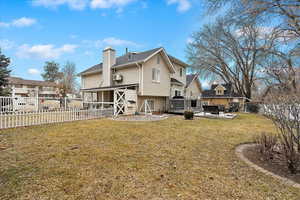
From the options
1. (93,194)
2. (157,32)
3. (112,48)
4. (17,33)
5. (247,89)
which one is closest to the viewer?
(93,194)

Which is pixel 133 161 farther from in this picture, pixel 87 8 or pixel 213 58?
pixel 213 58

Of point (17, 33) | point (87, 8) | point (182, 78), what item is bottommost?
point (182, 78)

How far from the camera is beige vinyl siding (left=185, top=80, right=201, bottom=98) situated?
76.0ft

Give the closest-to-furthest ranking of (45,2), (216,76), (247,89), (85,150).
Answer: (85,150)
(45,2)
(247,89)
(216,76)

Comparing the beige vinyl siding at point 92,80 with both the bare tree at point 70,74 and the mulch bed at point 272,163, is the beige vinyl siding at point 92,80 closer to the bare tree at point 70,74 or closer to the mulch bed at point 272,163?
the mulch bed at point 272,163

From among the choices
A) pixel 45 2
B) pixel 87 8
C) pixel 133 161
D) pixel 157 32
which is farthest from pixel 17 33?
pixel 133 161

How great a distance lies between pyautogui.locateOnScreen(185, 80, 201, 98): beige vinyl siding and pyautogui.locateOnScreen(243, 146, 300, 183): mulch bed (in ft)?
61.0

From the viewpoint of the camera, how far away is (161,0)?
10688 mm

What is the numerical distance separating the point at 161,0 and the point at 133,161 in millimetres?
11649

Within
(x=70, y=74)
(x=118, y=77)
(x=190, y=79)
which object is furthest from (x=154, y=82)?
(x=70, y=74)

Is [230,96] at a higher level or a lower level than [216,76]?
lower

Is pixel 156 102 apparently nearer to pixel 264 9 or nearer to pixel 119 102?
pixel 119 102

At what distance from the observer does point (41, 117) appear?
8219 millimetres

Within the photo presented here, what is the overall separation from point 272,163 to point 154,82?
1194cm
